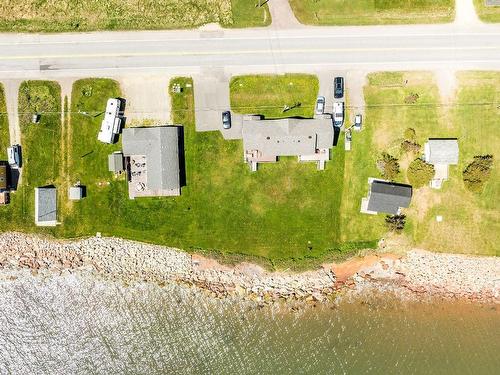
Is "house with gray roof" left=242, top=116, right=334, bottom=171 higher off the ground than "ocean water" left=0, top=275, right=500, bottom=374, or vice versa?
"house with gray roof" left=242, top=116, right=334, bottom=171

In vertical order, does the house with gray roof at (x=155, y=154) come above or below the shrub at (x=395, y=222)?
above

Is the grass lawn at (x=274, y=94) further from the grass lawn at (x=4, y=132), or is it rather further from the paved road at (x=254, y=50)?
the grass lawn at (x=4, y=132)

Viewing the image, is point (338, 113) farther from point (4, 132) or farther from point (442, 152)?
point (4, 132)

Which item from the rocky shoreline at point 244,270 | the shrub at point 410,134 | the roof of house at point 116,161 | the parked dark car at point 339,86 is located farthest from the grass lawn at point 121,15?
the rocky shoreline at point 244,270

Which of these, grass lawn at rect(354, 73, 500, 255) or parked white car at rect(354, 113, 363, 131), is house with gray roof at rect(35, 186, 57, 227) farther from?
parked white car at rect(354, 113, 363, 131)

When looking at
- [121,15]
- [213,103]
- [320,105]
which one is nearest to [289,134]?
[320,105]

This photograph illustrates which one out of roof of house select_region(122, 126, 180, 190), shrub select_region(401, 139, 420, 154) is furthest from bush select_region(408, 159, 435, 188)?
roof of house select_region(122, 126, 180, 190)
